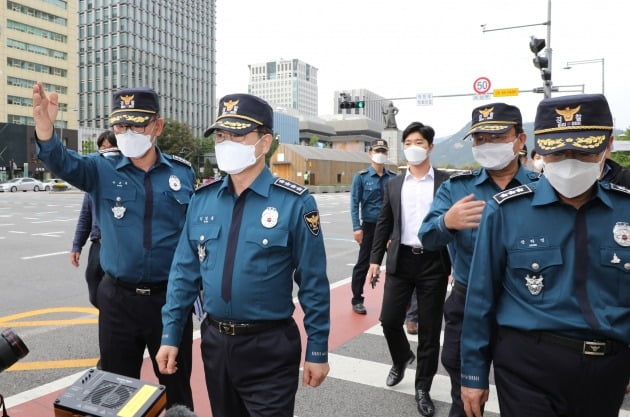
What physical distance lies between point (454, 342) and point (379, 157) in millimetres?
4300

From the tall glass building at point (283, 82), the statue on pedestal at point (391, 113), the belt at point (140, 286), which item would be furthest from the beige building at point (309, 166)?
the tall glass building at point (283, 82)

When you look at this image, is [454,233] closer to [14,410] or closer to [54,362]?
[14,410]

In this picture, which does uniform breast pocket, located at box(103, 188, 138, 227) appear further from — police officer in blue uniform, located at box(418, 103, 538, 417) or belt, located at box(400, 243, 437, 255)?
belt, located at box(400, 243, 437, 255)

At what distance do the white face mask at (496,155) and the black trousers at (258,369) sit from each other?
164 cm

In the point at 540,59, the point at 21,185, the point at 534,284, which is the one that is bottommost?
the point at 534,284

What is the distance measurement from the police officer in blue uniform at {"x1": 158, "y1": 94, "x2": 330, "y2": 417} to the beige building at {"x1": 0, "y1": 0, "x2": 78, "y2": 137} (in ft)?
225

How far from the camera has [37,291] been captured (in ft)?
25.2

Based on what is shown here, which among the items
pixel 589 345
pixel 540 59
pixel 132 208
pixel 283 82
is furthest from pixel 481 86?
pixel 283 82

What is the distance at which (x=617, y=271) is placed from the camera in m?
2.04

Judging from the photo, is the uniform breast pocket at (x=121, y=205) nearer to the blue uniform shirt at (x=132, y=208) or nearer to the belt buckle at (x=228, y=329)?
the blue uniform shirt at (x=132, y=208)

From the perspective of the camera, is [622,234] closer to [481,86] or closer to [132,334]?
[132,334]

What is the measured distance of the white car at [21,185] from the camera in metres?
45.3

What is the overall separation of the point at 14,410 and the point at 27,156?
68.3 meters

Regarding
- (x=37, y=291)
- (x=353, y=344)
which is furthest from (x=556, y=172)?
(x=37, y=291)
